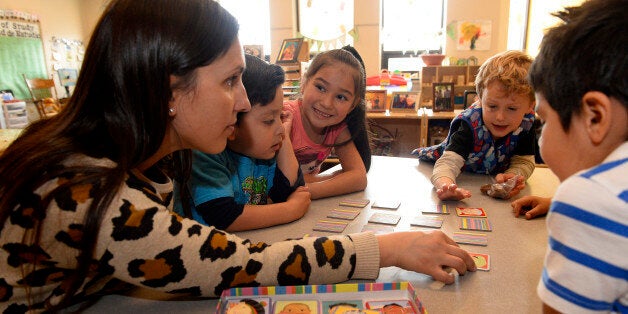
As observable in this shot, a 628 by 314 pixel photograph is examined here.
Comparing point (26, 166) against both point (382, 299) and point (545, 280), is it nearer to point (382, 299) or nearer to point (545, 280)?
point (382, 299)

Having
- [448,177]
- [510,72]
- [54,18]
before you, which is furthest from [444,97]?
[54,18]

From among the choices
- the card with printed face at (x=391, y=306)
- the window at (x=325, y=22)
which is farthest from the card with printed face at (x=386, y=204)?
the window at (x=325, y=22)

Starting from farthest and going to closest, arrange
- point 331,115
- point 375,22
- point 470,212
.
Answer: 1. point 375,22
2. point 331,115
3. point 470,212

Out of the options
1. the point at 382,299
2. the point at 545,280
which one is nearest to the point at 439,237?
the point at 382,299

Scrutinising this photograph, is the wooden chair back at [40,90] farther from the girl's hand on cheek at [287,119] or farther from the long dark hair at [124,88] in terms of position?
the long dark hair at [124,88]

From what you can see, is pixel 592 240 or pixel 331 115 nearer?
pixel 592 240

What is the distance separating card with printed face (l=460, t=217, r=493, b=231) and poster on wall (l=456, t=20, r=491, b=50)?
398 cm

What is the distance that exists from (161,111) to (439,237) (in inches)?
23.5

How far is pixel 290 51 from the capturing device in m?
3.57

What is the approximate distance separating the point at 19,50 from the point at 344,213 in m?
5.55

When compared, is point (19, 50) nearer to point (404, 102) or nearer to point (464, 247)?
point (404, 102)

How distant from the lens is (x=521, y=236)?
991mm

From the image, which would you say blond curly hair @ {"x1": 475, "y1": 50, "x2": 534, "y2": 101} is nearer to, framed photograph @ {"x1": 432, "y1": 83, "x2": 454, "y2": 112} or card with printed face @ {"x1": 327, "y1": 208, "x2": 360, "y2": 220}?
card with printed face @ {"x1": 327, "y1": 208, "x2": 360, "y2": 220}

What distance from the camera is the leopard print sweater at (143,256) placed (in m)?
0.61
